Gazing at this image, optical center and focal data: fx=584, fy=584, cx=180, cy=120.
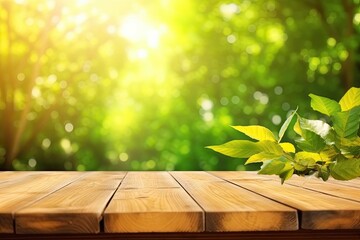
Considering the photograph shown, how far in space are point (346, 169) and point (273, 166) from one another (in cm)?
21

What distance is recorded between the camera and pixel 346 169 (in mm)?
1647

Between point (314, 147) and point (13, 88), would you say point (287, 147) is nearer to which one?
point (314, 147)

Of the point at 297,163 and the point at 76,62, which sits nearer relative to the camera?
the point at 297,163

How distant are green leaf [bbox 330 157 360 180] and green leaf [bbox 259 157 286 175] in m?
0.15

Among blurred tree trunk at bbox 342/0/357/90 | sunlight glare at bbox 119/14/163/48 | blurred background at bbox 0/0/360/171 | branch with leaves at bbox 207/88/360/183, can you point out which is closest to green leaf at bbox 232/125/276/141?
branch with leaves at bbox 207/88/360/183

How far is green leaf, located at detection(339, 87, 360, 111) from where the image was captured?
1.76 meters

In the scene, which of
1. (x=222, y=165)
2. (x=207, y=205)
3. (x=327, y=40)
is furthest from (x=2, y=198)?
(x=222, y=165)

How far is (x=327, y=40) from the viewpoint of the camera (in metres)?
11.6

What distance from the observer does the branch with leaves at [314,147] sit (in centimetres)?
166

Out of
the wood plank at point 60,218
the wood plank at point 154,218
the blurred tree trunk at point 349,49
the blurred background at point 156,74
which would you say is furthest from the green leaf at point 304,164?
the blurred tree trunk at point 349,49

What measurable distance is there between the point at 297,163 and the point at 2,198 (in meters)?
0.83

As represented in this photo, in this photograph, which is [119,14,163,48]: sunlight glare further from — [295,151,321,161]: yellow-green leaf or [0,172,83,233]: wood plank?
[295,151,321,161]: yellow-green leaf

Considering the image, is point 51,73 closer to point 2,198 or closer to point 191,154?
point 191,154

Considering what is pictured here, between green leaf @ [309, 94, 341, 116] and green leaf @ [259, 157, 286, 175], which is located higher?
green leaf @ [309, 94, 341, 116]
